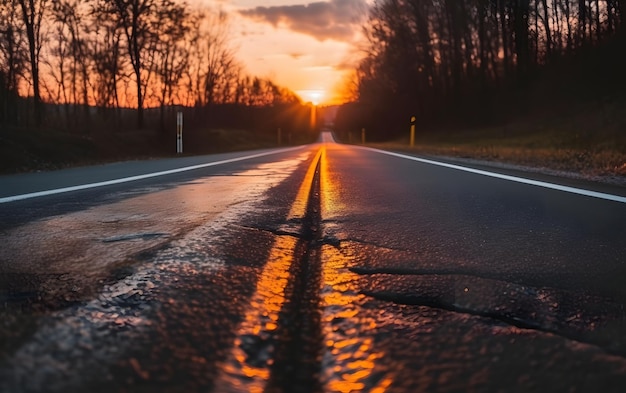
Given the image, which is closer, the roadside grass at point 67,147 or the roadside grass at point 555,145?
the roadside grass at point 555,145

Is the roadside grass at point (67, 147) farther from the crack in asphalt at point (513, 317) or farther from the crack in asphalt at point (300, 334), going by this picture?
the crack in asphalt at point (513, 317)

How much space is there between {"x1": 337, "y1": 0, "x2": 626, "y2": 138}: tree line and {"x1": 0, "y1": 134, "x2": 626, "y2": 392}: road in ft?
126

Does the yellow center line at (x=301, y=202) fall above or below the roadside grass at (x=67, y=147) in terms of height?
below

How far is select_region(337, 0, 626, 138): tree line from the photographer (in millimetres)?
43562

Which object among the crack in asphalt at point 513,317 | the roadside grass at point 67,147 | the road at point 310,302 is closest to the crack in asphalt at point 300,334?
the road at point 310,302

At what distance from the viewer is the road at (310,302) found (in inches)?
61.6

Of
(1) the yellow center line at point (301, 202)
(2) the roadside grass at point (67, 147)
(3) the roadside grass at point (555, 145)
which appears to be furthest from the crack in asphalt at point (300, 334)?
(2) the roadside grass at point (67, 147)

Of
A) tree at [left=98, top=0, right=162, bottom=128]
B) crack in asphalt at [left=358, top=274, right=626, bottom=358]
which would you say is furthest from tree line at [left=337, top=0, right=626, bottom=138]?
crack in asphalt at [left=358, top=274, right=626, bottom=358]

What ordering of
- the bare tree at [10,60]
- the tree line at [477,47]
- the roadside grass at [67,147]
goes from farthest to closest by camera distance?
the tree line at [477,47]
the bare tree at [10,60]
the roadside grass at [67,147]

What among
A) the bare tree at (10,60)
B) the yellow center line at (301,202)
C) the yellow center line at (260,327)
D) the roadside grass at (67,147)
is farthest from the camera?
the bare tree at (10,60)

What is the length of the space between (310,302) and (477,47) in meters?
57.0

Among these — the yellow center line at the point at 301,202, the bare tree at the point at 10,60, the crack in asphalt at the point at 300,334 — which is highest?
the bare tree at the point at 10,60

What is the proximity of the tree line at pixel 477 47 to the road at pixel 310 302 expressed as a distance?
3853 centimetres

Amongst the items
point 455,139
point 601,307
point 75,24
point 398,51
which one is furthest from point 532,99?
point 601,307
